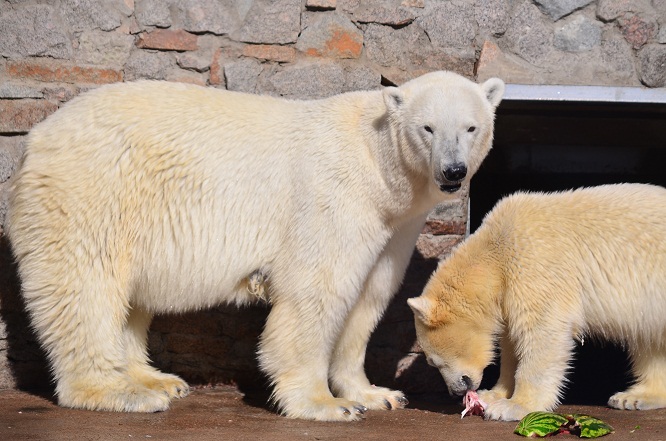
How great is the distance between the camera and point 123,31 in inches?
212

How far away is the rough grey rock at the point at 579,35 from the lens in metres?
5.59

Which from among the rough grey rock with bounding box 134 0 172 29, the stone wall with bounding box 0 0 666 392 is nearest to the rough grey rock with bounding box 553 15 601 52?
the stone wall with bounding box 0 0 666 392

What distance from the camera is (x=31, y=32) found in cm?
530

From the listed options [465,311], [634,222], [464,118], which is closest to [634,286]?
[634,222]

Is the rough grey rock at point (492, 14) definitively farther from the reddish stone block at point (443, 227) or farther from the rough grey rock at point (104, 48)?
the rough grey rock at point (104, 48)

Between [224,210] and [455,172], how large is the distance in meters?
1.22

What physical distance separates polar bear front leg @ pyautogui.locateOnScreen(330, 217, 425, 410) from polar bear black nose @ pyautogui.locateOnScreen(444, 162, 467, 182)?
2.28ft

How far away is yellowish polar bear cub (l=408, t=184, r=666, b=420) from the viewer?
15.2 feet

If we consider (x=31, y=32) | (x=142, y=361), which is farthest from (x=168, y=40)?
(x=142, y=361)

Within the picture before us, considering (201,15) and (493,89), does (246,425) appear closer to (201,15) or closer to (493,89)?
(493,89)

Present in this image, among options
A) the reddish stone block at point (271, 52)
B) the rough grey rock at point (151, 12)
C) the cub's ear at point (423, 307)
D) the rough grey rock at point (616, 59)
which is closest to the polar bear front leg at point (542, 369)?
the cub's ear at point (423, 307)

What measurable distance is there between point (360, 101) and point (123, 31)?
4.83 feet

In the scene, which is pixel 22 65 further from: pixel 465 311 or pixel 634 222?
pixel 634 222

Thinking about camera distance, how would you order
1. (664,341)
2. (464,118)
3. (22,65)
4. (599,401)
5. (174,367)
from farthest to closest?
1. (599,401)
2. (174,367)
3. (22,65)
4. (664,341)
5. (464,118)
